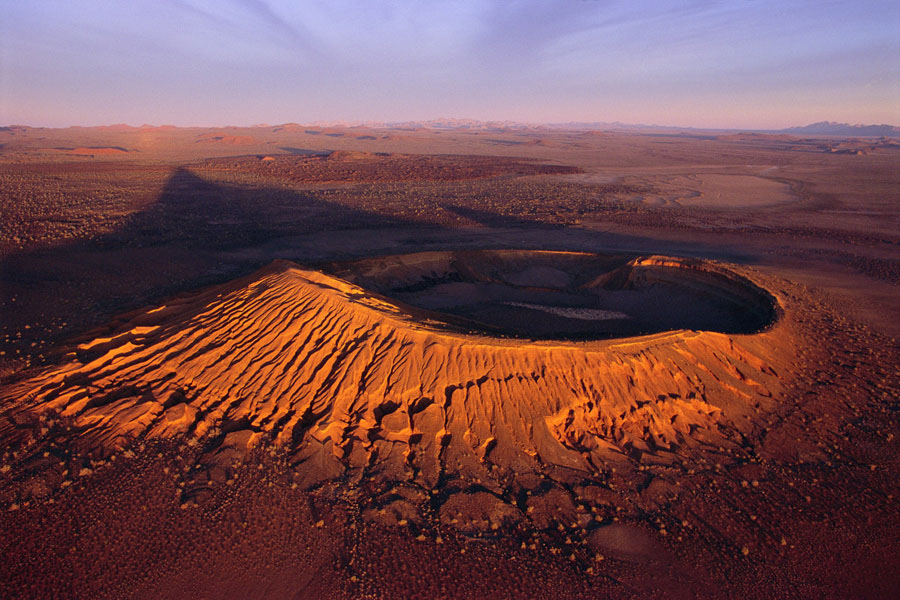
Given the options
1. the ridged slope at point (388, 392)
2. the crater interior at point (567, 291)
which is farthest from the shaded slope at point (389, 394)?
the crater interior at point (567, 291)

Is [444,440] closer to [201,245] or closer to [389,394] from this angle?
[389,394]

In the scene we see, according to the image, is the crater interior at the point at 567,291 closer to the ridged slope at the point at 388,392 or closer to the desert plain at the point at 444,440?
the desert plain at the point at 444,440

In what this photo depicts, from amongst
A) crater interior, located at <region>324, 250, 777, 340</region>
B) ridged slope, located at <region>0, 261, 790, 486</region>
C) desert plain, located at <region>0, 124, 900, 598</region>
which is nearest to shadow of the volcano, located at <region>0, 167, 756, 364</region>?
desert plain, located at <region>0, 124, 900, 598</region>

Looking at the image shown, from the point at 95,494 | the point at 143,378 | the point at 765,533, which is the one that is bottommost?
the point at 765,533

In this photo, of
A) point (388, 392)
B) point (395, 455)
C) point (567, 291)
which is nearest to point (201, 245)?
point (567, 291)

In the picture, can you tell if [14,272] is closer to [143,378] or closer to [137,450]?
[143,378]

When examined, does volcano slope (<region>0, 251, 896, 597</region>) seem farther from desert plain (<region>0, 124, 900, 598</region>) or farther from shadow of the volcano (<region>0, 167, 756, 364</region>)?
shadow of the volcano (<region>0, 167, 756, 364</region>)

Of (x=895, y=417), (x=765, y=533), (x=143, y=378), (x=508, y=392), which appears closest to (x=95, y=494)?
(x=143, y=378)

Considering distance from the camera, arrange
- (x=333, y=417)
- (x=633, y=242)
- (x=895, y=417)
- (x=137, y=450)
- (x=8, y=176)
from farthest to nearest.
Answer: (x=8, y=176), (x=633, y=242), (x=895, y=417), (x=333, y=417), (x=137, y=450)
